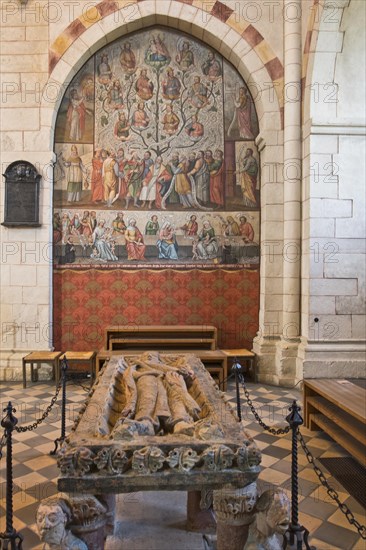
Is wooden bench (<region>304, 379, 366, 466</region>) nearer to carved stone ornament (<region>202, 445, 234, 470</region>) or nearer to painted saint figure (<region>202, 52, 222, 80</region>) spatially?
carved stone ornament (<region>202, 445, 234, 470</region>)

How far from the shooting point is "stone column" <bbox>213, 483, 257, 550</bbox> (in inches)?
103

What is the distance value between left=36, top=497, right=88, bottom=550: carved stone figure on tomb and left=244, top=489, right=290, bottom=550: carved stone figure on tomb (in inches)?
39.2

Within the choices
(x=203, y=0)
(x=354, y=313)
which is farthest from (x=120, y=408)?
(x=203, y=0)

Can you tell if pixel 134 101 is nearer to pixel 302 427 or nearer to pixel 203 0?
pixel 203 0

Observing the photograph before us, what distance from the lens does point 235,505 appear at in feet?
8.56

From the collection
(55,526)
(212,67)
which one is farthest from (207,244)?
(55,526)

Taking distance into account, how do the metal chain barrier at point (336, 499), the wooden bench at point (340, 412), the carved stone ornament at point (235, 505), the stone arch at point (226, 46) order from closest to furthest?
the carved stone ornament at point (235, 505)
the metal chain barrier at point (336, 499)
the wooden bench at point (340, 412)
the stone arch at point (226, 46)

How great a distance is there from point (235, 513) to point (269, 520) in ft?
0.64

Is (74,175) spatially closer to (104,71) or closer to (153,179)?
(153,179)

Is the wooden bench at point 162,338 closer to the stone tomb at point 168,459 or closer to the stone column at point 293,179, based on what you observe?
the stone column at point 293,179

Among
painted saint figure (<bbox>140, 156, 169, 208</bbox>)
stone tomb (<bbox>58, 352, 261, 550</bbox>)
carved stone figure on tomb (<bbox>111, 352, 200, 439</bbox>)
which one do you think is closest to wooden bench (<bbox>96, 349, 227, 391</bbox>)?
carved stone figure on tomb (<bbox>111, 352, 200, 439</bbox>)

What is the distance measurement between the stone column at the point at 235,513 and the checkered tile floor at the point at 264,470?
0.71m

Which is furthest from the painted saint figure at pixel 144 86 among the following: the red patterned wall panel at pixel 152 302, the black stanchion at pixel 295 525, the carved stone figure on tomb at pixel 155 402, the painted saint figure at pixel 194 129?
the black stanchion at pixel 295 525

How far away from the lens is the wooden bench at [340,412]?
4000 millimetres
